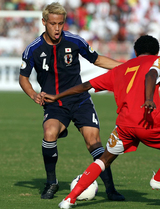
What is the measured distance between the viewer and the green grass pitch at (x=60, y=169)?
203 inches

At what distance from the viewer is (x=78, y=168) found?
7.15 metres

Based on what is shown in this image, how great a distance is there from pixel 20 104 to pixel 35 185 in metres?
10.2


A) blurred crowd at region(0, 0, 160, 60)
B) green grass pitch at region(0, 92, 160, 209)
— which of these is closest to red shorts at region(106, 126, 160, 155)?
green grass pitch at region(0, 92, 160, 209)

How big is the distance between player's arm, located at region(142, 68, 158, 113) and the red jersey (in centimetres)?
15

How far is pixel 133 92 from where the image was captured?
4473mm

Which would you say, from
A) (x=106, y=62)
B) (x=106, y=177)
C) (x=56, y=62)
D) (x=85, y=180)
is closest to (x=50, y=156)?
(x=106, y=177)

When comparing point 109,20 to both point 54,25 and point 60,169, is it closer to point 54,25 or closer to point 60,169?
point 60,169

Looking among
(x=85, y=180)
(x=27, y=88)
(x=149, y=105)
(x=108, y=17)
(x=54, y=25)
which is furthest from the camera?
(x=108, y=17)

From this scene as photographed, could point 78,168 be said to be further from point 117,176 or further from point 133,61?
point 133,61

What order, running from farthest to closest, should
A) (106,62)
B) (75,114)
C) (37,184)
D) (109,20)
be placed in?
(109,20)
(37,184)
(106,62)
(75,114)

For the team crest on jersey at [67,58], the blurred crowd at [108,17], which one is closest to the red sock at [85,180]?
the team crest on jersey at [67,58]

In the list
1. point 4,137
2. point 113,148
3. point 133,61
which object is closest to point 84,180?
point 113,148

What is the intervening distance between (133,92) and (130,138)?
1.55ft

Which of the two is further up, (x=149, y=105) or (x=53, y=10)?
(x=53, y=10)
